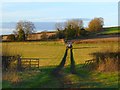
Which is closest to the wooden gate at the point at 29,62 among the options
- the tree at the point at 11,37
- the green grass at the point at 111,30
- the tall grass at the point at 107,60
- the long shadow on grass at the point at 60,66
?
the long shadow on grass at the point at 60,66

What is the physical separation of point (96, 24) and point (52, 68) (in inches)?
75.5

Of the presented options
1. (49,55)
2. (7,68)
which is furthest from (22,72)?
(49,55)

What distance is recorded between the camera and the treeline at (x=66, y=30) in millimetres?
8109

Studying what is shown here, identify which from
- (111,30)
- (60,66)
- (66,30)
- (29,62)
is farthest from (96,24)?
(29,62)

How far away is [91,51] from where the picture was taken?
8.55 m

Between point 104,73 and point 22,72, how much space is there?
2.40 meters

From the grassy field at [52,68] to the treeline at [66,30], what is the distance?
0.74 feet

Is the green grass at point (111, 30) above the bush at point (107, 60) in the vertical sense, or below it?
above

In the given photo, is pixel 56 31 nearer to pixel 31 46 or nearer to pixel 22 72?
pixel 31 46

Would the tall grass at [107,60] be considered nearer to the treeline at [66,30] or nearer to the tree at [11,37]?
the treeline at [66,30]

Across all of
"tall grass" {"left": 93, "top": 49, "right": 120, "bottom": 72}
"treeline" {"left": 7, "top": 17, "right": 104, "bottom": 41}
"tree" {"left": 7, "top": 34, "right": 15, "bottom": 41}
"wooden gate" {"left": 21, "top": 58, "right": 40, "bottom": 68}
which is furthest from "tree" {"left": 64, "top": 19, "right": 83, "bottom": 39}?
"tree" {"left": 7, "top": 34, "right": 15, "bottom": 41}

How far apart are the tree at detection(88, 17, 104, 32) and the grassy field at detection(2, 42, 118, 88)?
52 centimetres

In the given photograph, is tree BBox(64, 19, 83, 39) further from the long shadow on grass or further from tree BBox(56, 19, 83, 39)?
the long shadow on grass

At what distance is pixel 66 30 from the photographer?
8.38m
